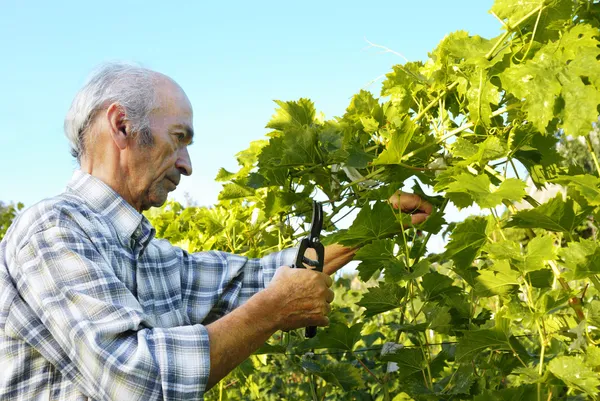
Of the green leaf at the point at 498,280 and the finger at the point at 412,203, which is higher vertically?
the finger at the point at 412,203

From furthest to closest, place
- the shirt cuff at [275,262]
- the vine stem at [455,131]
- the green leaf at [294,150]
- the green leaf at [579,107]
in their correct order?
the shirt cuff at [275,262] < the green leaf at [294,150] < the vine stem at [455,131] < the green leaf at [579,107]

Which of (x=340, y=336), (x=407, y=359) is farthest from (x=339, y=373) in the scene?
(x=407, y=359)

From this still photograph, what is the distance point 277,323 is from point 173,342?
293mm

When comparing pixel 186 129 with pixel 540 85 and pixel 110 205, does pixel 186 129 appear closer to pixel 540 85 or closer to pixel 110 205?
pixel 110 205

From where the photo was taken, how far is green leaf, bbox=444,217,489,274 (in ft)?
5.99

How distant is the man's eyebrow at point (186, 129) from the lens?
90.5 inches

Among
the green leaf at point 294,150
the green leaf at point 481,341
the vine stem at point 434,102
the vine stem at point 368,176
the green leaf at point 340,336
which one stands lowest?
the green leaf at point 481,341

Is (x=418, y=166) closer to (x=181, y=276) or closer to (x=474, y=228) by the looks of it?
(x=474, y=228)

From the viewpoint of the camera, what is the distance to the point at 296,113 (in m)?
2.37

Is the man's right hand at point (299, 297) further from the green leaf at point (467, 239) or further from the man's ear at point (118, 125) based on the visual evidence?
the man's ear at point (118, 125)

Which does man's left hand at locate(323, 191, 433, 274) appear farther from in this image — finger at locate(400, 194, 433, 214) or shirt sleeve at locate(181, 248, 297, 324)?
shirt sleeve at locate(181, 248, 297, 324)

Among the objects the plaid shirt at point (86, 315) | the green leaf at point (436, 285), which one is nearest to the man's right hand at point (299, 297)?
the plaid shirt at point (86, 315)

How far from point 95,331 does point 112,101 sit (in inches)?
33.2

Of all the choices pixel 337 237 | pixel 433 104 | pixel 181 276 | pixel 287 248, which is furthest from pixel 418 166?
pixel 181 276
